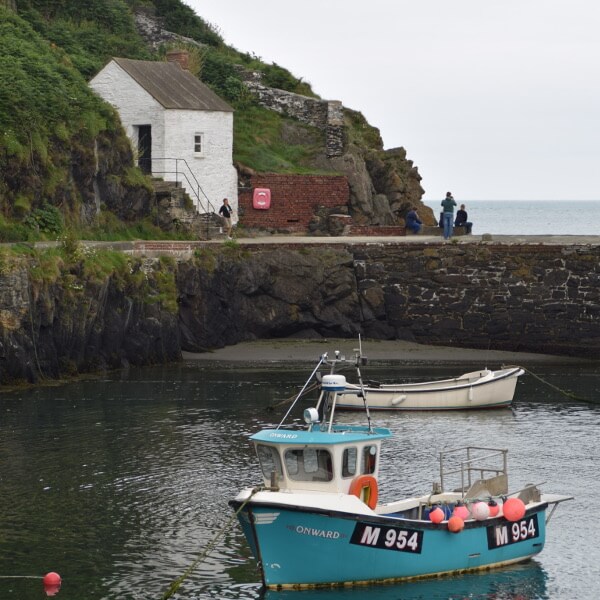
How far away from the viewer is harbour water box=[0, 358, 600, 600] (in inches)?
991

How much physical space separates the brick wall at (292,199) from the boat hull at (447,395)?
60.1 feet

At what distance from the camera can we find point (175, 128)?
5838 cm

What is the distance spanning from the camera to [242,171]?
60781 millimetres

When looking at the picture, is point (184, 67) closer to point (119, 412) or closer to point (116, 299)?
point (116, 299)

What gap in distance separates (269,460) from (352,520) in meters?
1.98

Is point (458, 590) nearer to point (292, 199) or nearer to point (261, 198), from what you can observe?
point (261, 198)

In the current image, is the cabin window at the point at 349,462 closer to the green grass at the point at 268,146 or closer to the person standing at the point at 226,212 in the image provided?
the person standing at the point at 226,212

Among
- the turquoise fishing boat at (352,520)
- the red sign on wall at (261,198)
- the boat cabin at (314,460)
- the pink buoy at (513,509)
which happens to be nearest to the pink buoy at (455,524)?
the turquoise fishing boat at (352,520)

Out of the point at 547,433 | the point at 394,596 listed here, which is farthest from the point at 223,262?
the point at 394,596

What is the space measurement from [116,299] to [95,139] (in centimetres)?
786

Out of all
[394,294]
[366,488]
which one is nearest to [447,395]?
[394,294]

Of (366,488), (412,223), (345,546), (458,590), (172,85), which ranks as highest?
(172,85)

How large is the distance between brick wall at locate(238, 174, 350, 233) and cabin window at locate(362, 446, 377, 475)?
35.4 meters

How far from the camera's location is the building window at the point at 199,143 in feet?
194
